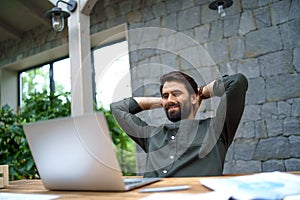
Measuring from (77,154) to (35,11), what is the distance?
394 centimetres

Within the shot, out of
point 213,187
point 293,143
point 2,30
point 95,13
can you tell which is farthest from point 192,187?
point 2,30

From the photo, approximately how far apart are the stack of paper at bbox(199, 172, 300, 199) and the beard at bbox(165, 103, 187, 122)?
70 centimetres

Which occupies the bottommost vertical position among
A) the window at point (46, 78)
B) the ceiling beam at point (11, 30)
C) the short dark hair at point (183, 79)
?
the short dark hair at point (183, 79)

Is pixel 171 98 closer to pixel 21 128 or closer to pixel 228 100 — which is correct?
pixel 228 100

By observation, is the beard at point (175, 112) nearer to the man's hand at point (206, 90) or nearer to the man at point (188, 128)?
the man at point (188, 128)

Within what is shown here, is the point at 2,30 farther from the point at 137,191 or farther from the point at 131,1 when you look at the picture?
the point at 137,191

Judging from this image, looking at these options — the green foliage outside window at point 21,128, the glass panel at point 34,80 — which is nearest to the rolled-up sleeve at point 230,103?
the green foliage outside window at point 21,128

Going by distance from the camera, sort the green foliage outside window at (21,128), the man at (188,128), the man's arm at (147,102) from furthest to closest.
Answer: the green foliage outside window at (21,128) < the man's arm at (147,102) < the man at (188,128)

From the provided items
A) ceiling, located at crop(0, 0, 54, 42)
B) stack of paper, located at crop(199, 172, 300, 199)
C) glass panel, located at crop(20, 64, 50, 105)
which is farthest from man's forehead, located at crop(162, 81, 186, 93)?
glass panel, located at crop(20, 64, 50, 105)

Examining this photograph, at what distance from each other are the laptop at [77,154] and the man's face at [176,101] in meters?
0.60

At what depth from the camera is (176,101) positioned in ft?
4.71

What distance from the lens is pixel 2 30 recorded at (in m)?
4.60

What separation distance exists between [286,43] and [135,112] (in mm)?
1626

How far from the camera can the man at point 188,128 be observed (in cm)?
133
